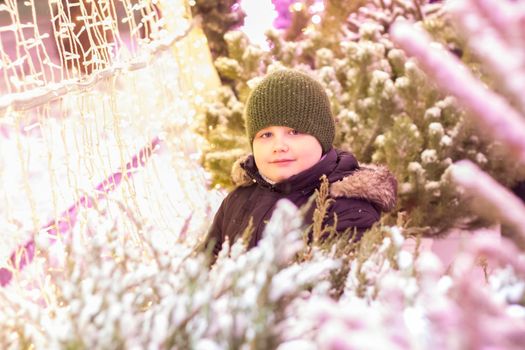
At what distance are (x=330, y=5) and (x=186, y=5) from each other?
2.14 feet

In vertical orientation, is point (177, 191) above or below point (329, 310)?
below

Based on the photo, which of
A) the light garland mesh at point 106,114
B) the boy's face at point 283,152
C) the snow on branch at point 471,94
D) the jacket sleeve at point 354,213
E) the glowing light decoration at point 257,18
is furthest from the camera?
the glowing light decoration at point 257,18

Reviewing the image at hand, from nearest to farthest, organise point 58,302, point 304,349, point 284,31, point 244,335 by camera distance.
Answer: point 304,349, point 244,335, point 58,302, point 284,31

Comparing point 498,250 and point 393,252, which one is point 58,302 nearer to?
point 393,252

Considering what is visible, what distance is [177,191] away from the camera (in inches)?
132

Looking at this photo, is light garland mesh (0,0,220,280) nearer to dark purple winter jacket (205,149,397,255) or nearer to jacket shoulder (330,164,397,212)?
dark purple winter jacket (205,149,397,255)

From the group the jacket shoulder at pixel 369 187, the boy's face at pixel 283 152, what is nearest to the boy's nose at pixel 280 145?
the boy's face at pixel 283 152

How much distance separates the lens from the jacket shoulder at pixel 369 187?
1.88m

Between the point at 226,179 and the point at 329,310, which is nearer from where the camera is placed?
the point at 329,310

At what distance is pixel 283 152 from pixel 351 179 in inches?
8.2

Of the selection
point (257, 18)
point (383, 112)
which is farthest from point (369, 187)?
point (257, 18)

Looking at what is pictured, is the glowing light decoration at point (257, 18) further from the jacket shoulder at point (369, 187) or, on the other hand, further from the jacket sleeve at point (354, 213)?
the jacket sleeve at point (354, 213)

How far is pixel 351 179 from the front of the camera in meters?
1.92

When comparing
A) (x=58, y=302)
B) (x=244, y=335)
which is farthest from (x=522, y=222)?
(x=58, y=302)
